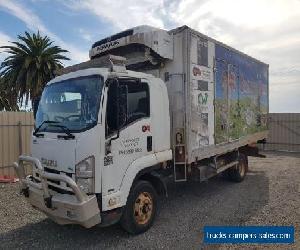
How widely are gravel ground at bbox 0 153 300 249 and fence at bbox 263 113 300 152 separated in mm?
9795

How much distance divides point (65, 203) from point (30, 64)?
23.2 meters

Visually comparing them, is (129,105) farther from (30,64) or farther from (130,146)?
(30,64)

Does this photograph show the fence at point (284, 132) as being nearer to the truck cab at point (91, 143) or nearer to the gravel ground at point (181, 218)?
the gravel ground at point (181, 218)

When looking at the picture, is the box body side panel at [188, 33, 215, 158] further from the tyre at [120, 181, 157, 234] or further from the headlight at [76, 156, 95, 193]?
the headlight at [76, 156, 95, 193]

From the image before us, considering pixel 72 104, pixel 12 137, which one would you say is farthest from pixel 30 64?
pixel 72 104

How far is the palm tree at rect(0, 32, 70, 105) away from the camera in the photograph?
25.7m

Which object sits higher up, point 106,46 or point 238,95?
point 106,46

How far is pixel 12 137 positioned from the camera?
11453mm

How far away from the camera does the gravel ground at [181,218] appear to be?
5785 mm

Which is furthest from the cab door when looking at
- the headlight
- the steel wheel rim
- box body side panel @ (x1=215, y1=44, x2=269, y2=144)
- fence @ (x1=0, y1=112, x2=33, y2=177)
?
fence @ (x1=0, y1=112, x2=33, y2=177)

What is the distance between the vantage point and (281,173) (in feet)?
39.6

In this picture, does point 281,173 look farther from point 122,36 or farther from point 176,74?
point 122,36

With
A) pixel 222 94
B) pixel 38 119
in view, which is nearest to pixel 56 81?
pixel 38 119

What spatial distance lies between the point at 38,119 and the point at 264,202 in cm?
547
